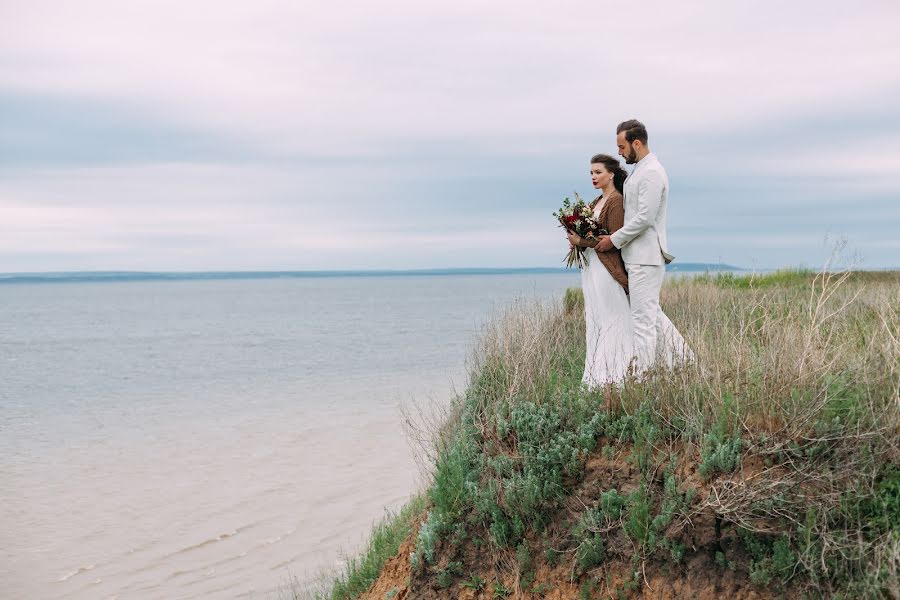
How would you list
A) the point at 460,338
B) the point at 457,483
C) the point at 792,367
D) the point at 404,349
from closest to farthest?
the point at 792,367 < the point at 457,483 < the point at 404,349 < the point at 460,338

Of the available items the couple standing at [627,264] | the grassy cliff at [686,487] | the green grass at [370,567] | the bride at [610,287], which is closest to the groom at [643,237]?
the couple standing at [627,264]

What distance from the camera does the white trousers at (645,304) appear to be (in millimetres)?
7805

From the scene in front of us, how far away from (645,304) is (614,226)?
874mm

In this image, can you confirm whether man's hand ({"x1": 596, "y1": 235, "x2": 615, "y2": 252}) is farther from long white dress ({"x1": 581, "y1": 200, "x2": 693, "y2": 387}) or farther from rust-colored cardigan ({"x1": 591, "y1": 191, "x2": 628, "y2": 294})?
long white dress ({"x1": 581, "y1": 200, "x2": 693, "y2": 387})

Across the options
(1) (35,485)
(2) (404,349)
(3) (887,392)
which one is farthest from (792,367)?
(2) (404,349)

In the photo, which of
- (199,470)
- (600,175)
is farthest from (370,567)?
(199,470)

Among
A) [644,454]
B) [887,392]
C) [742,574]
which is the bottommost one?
[742,574]

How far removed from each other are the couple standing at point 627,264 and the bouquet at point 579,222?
0.07 m

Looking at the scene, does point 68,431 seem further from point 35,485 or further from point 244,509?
point 244,509

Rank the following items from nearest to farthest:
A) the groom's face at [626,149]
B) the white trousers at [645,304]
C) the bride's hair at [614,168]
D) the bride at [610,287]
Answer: the groom's face at [626,149]
the white trousers at [645,304]
the bride at [610,287]
the bride's hair at [614,168]

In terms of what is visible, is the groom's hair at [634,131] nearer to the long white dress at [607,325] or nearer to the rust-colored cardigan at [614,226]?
the rust-colored cardigan at [614,226]

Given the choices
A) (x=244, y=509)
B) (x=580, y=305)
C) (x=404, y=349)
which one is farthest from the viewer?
(x=404, y=349)

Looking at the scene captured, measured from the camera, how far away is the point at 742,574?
5.39m

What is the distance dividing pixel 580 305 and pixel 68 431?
13.6 metres
